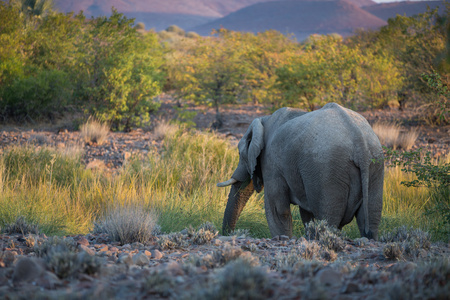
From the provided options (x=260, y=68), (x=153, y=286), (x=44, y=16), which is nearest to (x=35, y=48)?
(x=44, y=16)

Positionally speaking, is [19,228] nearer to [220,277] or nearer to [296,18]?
[220,277]

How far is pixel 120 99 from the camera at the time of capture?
1552 centimetres

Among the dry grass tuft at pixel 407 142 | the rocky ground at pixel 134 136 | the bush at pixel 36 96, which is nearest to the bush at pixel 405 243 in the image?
the rocky ground at pixel 134 136

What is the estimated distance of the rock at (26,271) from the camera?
9.27 ft

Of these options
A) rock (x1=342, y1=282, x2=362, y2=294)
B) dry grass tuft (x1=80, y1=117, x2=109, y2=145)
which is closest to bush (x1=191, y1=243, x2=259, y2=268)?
rock (x1=342, y1=282, x2=362, y2=294)

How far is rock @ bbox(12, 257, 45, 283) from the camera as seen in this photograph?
2.83 meters

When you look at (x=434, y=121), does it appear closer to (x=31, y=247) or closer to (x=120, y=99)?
(x=120, y=99)

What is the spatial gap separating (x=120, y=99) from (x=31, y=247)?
461 inches

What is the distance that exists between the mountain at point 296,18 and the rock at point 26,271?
442 feet

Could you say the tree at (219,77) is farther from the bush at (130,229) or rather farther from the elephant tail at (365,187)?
the elephant tail at (365,187)

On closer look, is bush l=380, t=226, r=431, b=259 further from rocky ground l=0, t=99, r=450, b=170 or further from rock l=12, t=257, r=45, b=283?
rocky ground l=0, t=99, r=450, b=170

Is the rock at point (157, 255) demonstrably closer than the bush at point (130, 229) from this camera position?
Yes

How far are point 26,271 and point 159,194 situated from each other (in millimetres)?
4574

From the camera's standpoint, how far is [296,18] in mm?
161625
